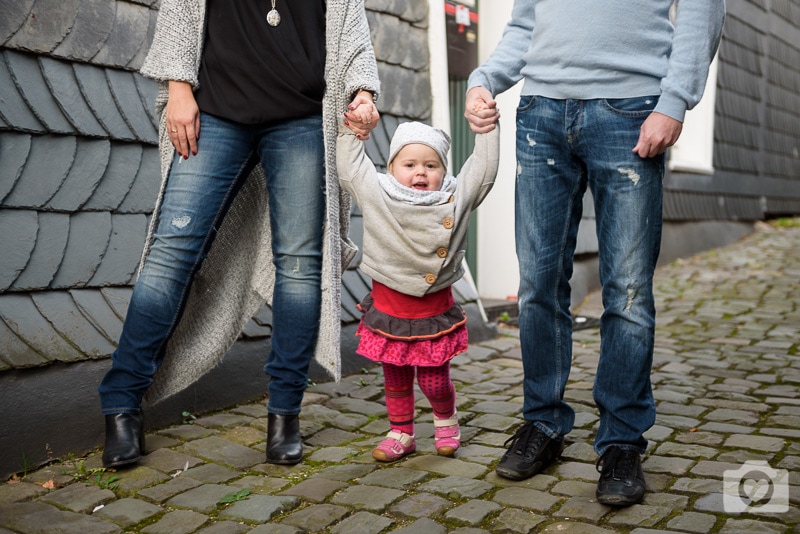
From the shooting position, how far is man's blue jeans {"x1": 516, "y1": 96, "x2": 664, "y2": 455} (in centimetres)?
260

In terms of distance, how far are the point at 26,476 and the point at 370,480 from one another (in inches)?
43.1

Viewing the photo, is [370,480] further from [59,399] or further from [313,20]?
[313,20]

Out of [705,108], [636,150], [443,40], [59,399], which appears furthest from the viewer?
[705,108]

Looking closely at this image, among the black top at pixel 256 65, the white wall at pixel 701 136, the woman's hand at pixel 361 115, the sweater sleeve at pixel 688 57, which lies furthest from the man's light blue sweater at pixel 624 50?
the white wall at pixel 701 136

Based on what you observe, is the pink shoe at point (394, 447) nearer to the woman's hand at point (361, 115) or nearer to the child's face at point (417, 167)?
the child's face at point (417, 167)

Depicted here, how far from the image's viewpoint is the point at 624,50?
2.60 meters

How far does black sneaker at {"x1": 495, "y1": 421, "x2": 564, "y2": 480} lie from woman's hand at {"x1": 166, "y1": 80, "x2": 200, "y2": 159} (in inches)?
54.4

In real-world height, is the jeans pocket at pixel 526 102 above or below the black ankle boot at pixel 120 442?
above

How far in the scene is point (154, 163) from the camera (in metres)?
3.50

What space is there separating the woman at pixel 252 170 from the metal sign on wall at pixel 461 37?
2666mm

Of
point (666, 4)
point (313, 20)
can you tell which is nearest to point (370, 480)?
point (313, 20)

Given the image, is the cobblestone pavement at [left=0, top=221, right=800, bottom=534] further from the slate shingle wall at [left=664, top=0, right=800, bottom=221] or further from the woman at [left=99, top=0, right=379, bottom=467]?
the slate shingle wall at [left=664, top=0, right=800, bottom=221]

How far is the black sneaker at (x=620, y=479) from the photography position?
253 cm

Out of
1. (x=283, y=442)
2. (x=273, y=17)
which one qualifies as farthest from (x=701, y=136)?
(x=283, y=442)
